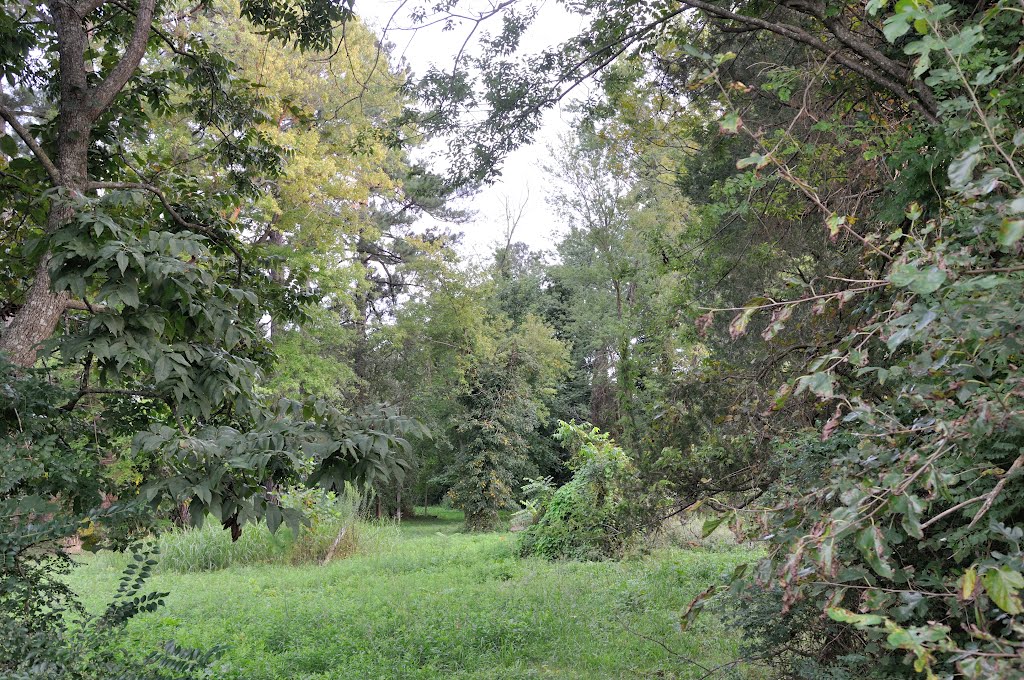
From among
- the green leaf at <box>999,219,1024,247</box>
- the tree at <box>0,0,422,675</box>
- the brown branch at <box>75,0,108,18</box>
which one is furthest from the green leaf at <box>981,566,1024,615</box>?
the brown branch at <box>75,0,108,18</box>

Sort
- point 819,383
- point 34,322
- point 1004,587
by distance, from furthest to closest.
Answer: point 34,322 → point 819,383 → point 1004,587

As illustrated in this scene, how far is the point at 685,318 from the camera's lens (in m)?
5.70

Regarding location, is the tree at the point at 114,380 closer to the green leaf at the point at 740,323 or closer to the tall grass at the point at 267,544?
the green leaf at the point at 740,323

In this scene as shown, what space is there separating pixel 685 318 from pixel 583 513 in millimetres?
4681

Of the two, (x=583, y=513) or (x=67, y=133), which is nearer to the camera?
(x=67, y=133)

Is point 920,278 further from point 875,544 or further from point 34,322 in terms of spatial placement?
point 34,322

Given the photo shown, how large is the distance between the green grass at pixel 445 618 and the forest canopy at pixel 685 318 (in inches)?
35.2

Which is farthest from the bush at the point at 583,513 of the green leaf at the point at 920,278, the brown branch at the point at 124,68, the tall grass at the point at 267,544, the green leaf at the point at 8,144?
the green leaf at the point at 920,278

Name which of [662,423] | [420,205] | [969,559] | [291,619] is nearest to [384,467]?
[969,559]

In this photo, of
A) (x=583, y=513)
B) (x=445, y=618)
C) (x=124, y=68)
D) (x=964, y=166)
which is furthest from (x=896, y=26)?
(x=583, y=513)

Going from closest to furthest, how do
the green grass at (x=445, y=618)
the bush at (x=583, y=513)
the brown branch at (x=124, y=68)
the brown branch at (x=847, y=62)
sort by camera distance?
the brown branch at (x=847, y=62) < the brown branch at (x=124, y=68) < the green grass at (x=445, y=618) < the bush at (x=583, y=513)

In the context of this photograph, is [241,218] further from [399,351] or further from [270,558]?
[399,351]

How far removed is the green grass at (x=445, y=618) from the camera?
16.3ft

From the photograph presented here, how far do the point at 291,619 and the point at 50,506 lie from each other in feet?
13.8
